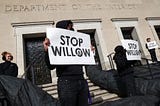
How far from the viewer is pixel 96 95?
802cm

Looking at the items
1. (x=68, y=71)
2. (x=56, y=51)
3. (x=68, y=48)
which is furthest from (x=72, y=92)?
(x=68, y=48)

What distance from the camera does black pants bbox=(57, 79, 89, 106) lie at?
2.84 meters

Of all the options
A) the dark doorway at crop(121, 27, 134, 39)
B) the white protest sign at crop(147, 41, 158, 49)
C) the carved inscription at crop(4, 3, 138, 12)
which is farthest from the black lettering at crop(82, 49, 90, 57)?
the dark doorway at crop(121, 27, 134, 39)

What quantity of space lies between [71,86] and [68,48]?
67 cm

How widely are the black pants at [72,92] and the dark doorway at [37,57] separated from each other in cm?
907

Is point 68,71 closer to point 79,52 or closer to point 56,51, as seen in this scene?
point 56,51

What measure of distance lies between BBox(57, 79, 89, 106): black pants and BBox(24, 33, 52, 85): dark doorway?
29.8 feet

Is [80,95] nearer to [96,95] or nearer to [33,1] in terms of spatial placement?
[96,95]

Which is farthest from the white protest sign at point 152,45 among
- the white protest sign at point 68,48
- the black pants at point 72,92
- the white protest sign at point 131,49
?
the black pants at point 72,92

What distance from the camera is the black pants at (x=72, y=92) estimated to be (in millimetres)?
2836

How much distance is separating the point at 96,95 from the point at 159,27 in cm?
899

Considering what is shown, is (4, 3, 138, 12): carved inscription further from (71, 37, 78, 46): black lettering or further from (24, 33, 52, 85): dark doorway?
(71, 37, 78, 46): black lettering

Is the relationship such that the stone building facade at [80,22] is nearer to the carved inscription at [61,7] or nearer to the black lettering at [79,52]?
the carved inscription at [61,7]

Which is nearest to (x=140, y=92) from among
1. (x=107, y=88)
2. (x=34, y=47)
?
(x=107, y=88)
